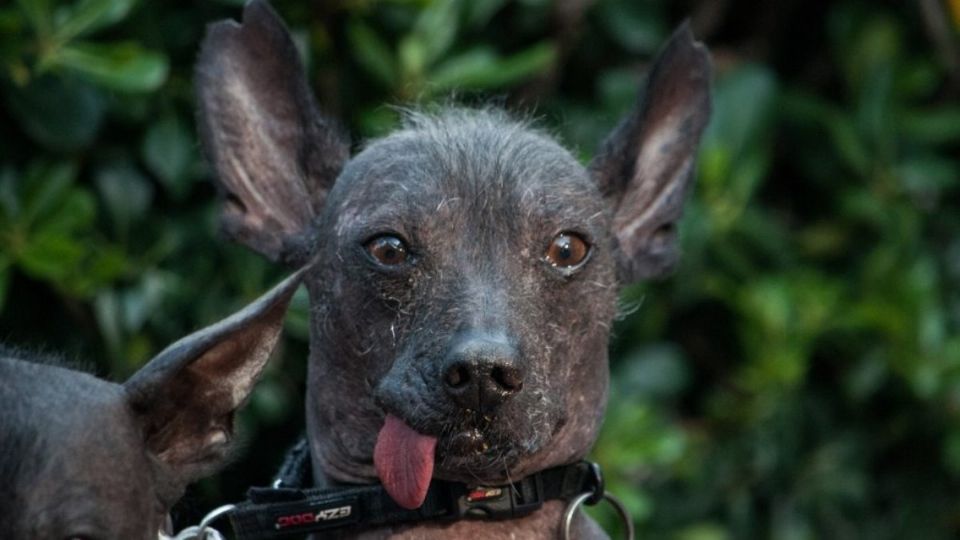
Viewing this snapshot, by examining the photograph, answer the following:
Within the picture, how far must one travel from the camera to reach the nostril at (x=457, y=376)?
10.7 ft

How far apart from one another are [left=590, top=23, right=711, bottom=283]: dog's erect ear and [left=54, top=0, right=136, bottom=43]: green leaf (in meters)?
1.33

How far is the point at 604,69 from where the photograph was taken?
6098 mm

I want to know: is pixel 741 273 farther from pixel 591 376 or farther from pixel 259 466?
pixel 591 376

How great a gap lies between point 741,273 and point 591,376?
2.46m

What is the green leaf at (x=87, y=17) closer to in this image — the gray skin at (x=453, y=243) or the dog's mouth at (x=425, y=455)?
the gray skin at (x=453, y=243)

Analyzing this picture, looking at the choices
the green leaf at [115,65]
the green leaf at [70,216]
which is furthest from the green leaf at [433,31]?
the green leaf at [70,216]

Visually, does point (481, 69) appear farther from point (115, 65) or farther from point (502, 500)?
point (502, 500)

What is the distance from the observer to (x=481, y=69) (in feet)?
17.0

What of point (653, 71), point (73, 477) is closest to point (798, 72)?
point (653, 71)

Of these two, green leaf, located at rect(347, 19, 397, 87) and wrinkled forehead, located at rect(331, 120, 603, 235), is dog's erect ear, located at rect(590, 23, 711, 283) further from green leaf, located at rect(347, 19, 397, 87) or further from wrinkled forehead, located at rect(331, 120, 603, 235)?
green leaf, located at rect(347, 19, 397, 87)

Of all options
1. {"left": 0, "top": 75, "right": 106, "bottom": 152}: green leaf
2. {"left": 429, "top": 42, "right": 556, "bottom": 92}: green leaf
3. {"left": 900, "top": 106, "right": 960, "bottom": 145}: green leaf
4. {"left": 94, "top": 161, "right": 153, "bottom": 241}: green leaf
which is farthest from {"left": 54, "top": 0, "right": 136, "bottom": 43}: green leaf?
{"left": 900, "top": 106, "right": 960, "bottom": 145}: green leaf

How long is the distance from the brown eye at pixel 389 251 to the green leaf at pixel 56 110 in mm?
1535

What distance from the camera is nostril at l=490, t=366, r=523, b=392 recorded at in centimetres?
324

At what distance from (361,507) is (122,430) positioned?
659mm
